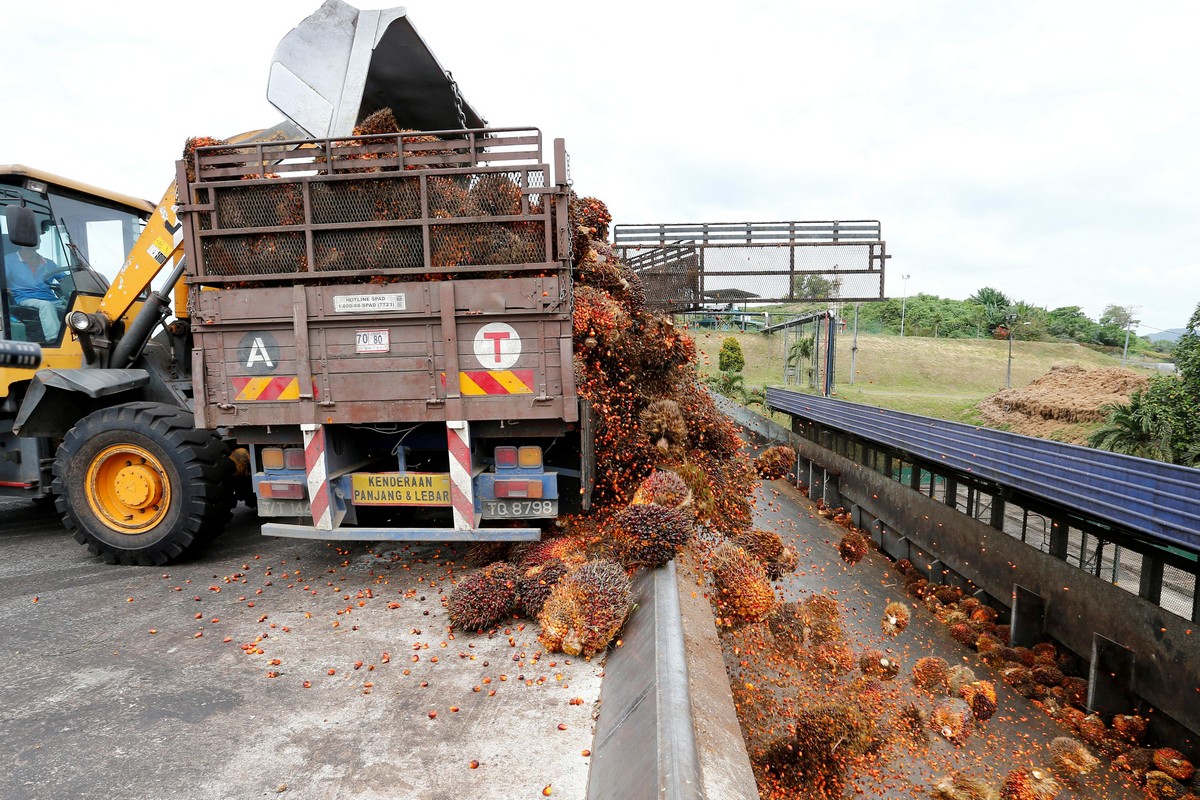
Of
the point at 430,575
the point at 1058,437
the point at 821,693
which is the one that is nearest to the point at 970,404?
the point at 1058,437

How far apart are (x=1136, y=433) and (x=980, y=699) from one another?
1053 centimetres

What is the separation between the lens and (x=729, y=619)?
466cm

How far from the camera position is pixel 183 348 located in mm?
7156

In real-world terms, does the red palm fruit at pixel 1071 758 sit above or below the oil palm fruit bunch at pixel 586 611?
below

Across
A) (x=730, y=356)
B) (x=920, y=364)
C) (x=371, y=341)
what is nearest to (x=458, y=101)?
(x=371, y=341)

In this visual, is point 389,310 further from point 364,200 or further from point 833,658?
point 833,658

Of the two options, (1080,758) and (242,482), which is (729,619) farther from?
(242,482)

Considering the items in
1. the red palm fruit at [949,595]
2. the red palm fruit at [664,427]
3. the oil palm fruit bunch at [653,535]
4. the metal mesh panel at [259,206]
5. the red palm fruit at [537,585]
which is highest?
the metal mesh panel at [259,206]

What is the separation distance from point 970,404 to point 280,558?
2254 centimetres

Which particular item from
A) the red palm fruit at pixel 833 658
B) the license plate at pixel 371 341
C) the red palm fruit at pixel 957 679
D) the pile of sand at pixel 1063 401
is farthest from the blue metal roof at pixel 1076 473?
the pile of sand at pixel 1063 401

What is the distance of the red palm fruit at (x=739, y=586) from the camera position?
468 centimetres

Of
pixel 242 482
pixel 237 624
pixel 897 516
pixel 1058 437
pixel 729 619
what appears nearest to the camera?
pixel 237 624

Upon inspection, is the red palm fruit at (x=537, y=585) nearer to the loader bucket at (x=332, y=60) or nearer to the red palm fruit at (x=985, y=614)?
the loader bucket at (x=332, y=60)

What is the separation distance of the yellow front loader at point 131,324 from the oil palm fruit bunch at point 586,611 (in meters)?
3.36
